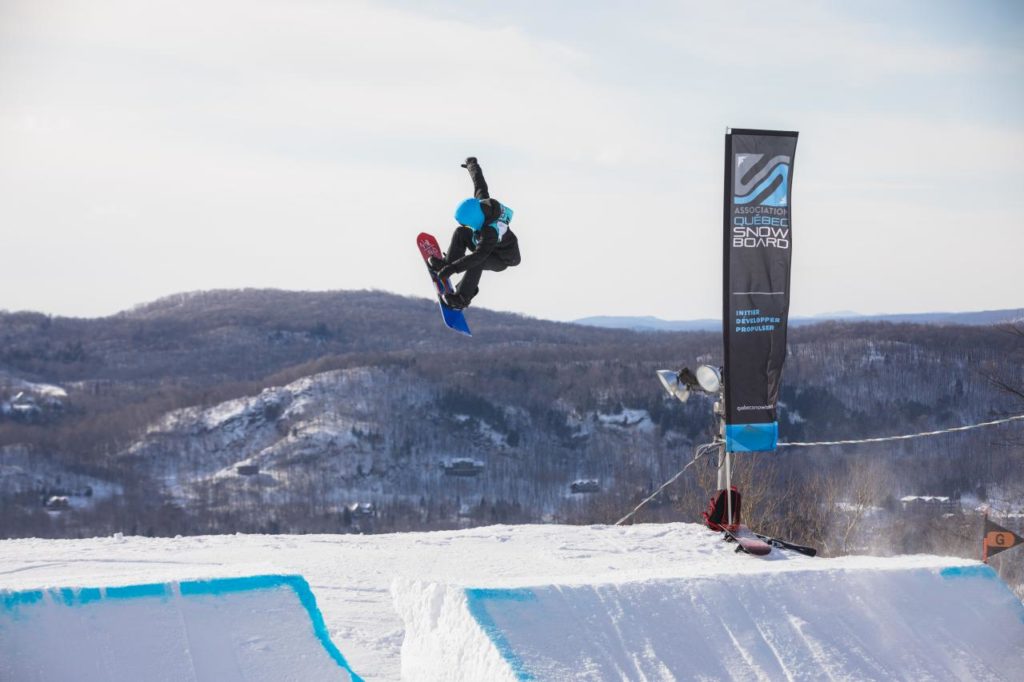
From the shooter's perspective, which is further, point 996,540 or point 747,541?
point 747,541

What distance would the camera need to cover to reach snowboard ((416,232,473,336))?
9.75 meters

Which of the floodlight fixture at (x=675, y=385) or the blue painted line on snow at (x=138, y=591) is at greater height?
the floodlight fixture at (x=675, y=385)

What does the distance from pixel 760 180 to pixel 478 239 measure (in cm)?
338

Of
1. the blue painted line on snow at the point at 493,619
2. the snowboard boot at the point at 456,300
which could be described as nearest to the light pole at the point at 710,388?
the snowboard boot at the point at 456,300

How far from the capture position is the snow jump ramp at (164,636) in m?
6.00

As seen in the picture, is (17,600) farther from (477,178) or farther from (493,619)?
(477,178)

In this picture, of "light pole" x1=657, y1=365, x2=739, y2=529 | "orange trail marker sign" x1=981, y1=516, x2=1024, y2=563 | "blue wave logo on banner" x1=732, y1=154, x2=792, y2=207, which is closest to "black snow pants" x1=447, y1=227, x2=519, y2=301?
"light pole" x1=657, y1=365, x2=739, y2=529

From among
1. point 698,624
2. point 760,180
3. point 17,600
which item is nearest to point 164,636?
point 17,600

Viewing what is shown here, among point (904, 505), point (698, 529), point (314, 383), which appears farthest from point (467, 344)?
point (698, 529)

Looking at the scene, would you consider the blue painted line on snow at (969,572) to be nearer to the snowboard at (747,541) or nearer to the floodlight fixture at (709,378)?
the snowboard at (747,541)

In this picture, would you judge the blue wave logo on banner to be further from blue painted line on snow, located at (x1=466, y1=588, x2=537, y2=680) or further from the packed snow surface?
blue painted line on snow, located at (x1=466, y1=588, x2=537, y2=680)

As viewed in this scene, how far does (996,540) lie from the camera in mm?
8664

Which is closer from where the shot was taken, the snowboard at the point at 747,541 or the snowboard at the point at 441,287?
the snowboard at the point at 441,287

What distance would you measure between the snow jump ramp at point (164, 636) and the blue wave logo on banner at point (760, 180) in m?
6.15
